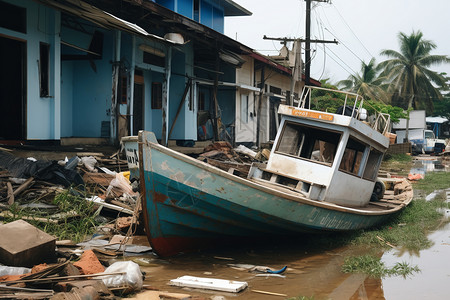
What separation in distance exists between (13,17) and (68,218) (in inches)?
185

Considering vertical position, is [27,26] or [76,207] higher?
[27,26]

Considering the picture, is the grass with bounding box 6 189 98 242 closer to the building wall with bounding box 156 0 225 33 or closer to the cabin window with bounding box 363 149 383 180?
the cabin window with bounding box 363 149 383 180

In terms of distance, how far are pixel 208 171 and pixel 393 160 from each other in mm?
22065

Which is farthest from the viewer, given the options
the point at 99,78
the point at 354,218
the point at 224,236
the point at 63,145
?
the point at 99,78

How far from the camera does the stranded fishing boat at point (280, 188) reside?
5949 mm

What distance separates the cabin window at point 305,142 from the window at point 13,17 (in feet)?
18.6

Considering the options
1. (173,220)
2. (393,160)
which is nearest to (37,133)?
(173,220)

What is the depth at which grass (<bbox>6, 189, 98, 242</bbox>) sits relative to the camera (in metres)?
6.50

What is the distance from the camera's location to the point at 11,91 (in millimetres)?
9953

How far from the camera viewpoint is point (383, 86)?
146 ft

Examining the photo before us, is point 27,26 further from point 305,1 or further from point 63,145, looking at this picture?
point 305,1

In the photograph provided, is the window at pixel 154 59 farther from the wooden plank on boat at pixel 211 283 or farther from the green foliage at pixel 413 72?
the green foliage at pixel 413 72

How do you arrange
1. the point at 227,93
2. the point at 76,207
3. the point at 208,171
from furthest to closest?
the point at 227,93 → the point at 76,207 → the point at 208,171

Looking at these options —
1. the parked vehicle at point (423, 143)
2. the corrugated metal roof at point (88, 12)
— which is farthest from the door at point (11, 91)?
the parked vehicle at point (423, 143)
